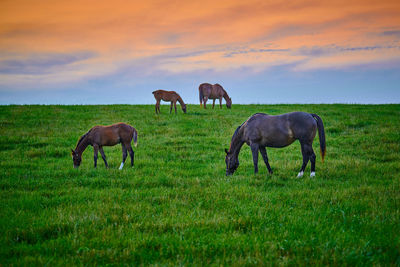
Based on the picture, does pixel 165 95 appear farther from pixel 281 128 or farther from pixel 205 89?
pixel 281 128

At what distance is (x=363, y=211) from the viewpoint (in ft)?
21.9

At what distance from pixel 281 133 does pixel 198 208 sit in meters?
4.60

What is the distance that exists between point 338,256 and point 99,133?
948cm

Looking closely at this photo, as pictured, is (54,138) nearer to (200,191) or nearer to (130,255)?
(200,191)

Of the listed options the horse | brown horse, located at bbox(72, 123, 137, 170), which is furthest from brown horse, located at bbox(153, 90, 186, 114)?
brown horse, located at bbox(72, 123, 137, 170)

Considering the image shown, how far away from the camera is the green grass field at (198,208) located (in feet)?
15.6

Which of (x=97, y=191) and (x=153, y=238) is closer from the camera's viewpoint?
(x=153, y=238)

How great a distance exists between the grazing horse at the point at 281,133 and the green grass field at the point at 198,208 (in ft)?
2.36

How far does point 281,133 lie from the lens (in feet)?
33.1

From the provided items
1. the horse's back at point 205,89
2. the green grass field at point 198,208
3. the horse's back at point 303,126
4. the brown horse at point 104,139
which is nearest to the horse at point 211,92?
the horse's back at point 205,89

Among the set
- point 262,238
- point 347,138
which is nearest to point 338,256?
point 262,238

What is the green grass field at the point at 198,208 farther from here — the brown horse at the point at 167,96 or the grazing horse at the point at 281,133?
the brown horse at the point at 167,96

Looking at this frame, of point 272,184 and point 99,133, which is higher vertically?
point 99,133

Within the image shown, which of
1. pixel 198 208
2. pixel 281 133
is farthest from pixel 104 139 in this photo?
pixel 281 133
